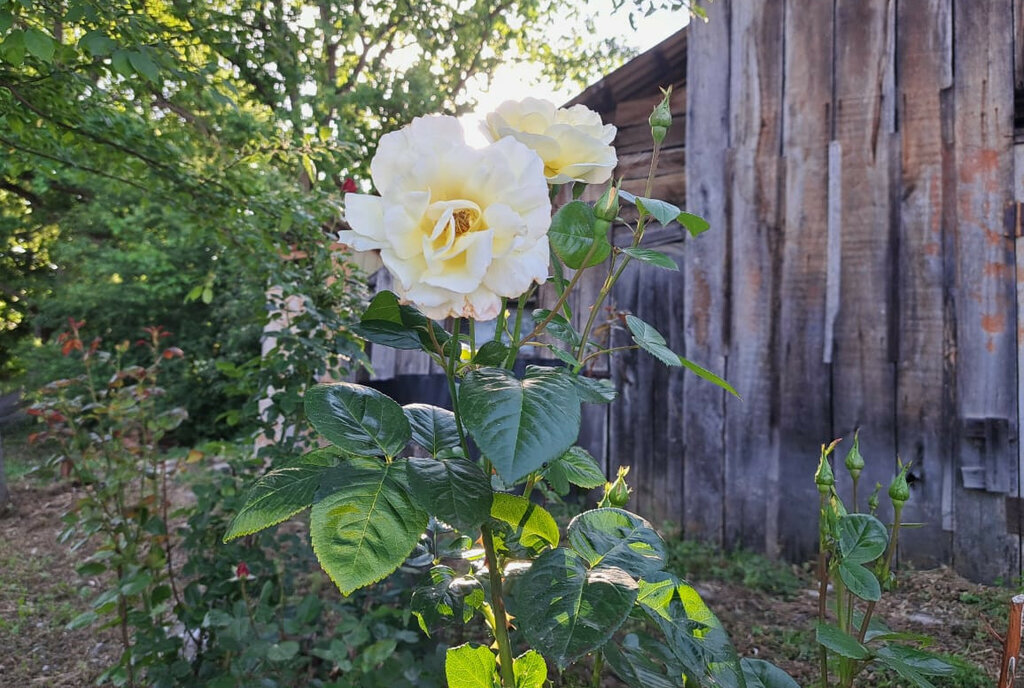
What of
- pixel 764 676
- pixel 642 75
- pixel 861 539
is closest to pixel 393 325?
pixel 764 676

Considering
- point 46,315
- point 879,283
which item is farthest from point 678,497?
point 46,315

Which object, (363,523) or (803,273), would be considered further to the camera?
(803,273)

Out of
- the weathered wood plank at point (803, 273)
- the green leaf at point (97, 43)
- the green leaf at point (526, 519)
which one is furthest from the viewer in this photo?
the weathered wood plank at point (803, 273)

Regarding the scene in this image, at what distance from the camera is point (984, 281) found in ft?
9.70

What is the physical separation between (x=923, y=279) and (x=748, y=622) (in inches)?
66.6

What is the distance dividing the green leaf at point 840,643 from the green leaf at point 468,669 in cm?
54

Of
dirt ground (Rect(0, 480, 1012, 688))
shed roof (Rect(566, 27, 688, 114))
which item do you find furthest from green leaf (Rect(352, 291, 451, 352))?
shed roof (Rect(566, 27, 688, 114))

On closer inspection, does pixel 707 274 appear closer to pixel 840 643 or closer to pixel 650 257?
pixel 840 643

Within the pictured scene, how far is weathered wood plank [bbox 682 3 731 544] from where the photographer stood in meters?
3.52

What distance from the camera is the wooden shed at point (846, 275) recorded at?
2.95 meters

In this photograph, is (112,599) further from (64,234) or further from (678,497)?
(64,234)

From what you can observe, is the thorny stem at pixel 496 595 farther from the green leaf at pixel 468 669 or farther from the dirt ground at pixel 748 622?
the dirt ground at pixel 748 622

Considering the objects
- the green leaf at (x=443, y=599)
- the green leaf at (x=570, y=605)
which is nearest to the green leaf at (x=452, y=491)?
the green leaf at (x=570, y=605)

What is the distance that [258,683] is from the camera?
1.77m
